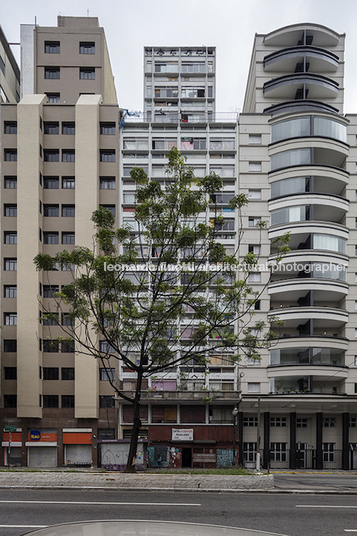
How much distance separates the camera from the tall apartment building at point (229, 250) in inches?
1534

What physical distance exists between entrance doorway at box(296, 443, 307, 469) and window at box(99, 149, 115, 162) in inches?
1222

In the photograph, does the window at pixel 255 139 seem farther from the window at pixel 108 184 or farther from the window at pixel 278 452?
the window at pixel 278 452

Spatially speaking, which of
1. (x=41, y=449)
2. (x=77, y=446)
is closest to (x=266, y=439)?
(x=77, y=446)

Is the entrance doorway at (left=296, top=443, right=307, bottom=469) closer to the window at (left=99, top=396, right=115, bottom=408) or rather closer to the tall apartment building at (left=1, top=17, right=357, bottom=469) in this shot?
the tall apartment building at (left=1, top=17, right=357, bottom=469)

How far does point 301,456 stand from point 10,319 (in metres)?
28.1

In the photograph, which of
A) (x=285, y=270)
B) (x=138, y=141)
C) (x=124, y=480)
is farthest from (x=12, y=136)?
(x=124, y=480)

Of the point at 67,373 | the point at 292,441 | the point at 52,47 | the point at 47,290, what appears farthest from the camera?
the point at 52,47

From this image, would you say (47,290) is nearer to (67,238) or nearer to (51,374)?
(67,238)

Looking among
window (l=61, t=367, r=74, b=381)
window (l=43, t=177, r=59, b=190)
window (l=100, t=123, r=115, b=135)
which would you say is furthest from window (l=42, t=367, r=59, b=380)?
window (l=100, t=123, r=115, b=135)

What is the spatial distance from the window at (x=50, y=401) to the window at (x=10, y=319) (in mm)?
7126

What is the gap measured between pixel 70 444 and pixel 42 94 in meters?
33.4

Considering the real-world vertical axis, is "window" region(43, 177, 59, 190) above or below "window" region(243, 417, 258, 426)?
above

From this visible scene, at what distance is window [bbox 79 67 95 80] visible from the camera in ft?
159

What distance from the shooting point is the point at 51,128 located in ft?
147
